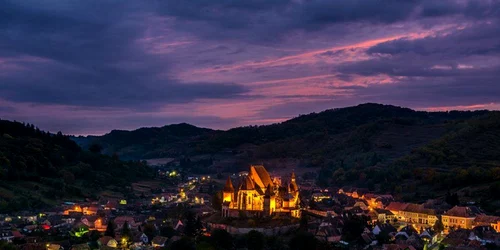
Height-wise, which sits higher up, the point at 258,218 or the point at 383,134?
the point at 383,134

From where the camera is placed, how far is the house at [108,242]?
56.3 metres

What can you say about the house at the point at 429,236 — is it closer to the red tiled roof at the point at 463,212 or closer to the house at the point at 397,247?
the house at the point at 397,247

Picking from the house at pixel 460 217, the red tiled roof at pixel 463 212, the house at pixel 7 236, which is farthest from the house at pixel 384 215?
the house at pixel 7 236

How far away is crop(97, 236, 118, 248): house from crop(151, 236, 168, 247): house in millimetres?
3498

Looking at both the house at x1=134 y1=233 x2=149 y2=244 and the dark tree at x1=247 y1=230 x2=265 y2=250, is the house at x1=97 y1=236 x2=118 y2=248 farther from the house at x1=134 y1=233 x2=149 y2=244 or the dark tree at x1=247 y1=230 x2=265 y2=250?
the dark tree at x1=247 y1=230 x2=265 y2=250

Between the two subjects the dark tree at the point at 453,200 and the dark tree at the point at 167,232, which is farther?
the dark tree at the point at 453,200

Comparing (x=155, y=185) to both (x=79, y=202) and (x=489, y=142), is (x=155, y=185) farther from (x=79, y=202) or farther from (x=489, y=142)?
(x=489, y=142)

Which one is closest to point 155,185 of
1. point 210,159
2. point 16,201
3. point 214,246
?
point 16,201

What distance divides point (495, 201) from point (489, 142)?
4477cm

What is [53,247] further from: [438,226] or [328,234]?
[438,226]

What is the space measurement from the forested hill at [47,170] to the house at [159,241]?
2644 centimetres

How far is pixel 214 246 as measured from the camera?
53.1m

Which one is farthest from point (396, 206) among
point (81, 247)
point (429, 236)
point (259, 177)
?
point (81, 247)

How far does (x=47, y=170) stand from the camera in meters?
103
